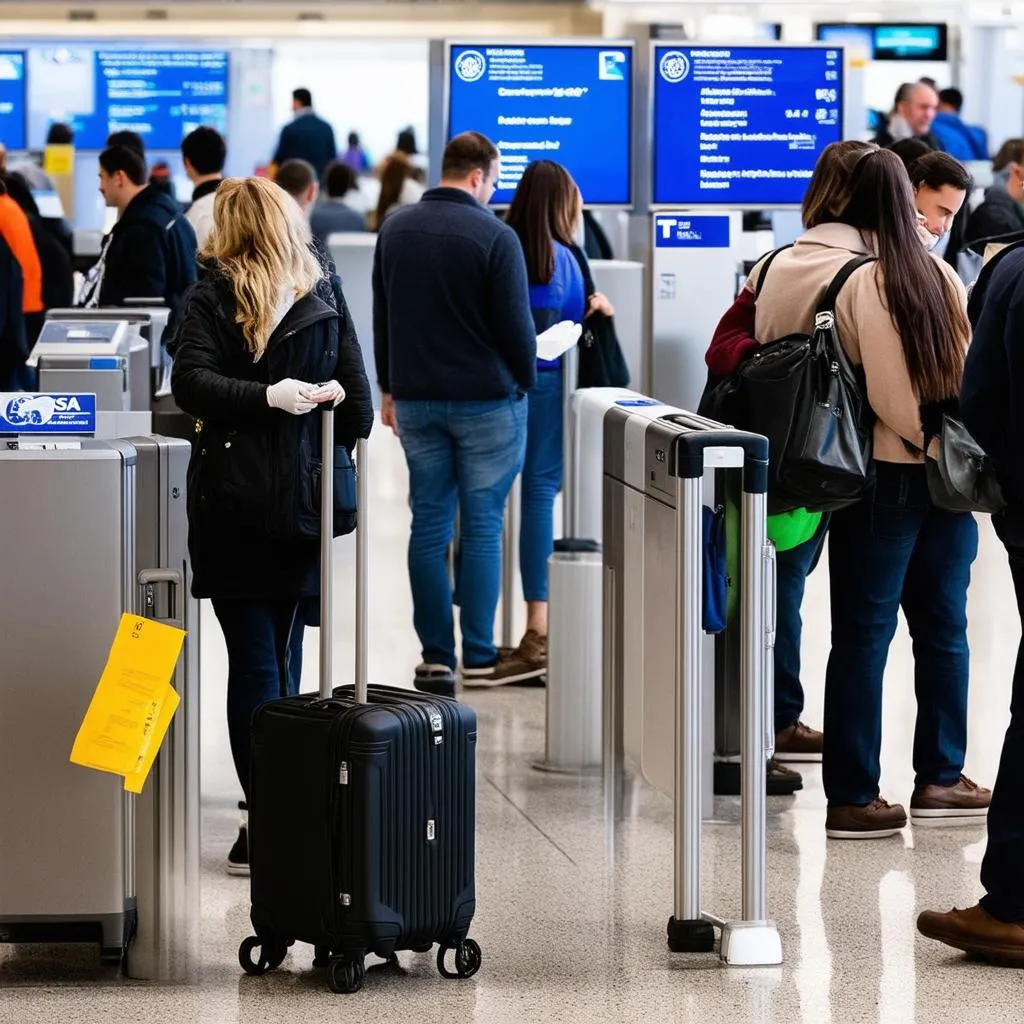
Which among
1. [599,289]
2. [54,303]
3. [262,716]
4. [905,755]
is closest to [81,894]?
[262,716]

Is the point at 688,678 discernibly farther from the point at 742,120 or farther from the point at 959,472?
the point at 742,120

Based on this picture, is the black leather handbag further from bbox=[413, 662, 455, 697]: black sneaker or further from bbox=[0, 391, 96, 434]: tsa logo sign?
bbox=[413, 662, 455, 697]: black sneaker

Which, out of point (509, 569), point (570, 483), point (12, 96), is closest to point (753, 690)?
point (570, 483)

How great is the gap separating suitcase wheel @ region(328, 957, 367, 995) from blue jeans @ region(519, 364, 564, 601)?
2.87 meters

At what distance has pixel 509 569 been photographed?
6527 mm

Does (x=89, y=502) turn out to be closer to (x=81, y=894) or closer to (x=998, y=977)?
(x=81, y=894)

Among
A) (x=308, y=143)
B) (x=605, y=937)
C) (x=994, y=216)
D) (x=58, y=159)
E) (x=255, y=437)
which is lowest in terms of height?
(x=605, y=937)

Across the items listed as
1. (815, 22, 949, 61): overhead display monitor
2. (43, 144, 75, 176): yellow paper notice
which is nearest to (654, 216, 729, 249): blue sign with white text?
(43, 144, 75, 176): yellow paper notice

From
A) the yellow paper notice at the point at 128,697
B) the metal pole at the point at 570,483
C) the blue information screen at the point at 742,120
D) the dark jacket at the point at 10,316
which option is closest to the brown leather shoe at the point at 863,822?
the metal pole at the point at 570,483

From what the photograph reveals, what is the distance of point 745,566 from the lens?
137 inches

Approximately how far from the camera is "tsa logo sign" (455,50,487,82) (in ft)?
21.6

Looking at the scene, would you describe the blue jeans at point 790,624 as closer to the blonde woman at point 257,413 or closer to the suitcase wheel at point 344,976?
the blonde woman at point 257,413

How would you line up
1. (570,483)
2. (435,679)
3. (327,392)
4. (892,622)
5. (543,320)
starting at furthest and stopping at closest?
1. (543,320)
2. (435,679)
3. (570,483)
4. (892,622)
5. (327,392)

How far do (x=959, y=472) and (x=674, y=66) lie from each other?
115 inches
